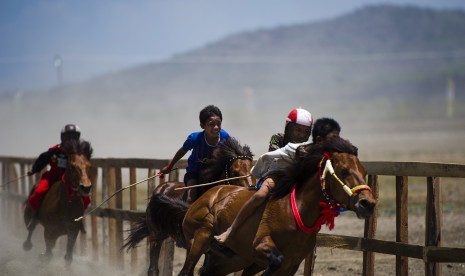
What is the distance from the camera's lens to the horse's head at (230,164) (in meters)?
9.15

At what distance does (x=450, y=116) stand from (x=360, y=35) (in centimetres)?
10238

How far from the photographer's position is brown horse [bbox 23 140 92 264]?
1247 centimetres

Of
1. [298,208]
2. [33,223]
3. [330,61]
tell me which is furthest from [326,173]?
[330,61]

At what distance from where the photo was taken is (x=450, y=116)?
68.4m

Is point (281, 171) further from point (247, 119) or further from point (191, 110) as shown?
point (191, 110)

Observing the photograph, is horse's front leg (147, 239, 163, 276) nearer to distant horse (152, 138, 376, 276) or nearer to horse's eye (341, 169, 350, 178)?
distant horse (152, 138, 376, 276)

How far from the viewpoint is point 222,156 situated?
9266mm

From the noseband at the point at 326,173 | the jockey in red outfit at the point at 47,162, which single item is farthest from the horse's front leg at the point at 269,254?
the jockey in red outfit at the point at 47,162

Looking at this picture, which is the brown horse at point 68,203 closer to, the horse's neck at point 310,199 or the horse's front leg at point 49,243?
the horse's front leg at point 49,243

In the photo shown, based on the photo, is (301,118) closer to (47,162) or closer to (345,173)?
(345,173)

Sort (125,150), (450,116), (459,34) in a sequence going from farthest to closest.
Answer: (459,34) → (450,116) → (125,150)

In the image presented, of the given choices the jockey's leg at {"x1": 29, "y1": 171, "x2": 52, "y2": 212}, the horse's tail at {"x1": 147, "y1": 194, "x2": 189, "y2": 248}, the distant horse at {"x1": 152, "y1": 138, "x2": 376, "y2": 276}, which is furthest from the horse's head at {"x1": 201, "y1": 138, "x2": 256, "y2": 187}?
the jockey's leg at {"x1": 29, "y1": 171, "x2": 52, "y2": 212}

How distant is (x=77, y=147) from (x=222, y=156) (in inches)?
166

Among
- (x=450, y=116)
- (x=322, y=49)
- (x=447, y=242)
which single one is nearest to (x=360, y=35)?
(x=322, y=49)
